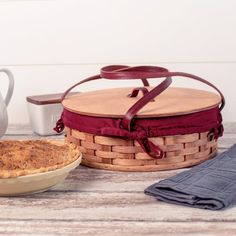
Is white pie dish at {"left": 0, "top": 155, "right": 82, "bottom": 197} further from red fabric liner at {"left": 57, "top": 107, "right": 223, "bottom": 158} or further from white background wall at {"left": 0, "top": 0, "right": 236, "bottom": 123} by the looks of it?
white background wall at {"left": 0, "top": 0, "right": 236, "bottom": 123}

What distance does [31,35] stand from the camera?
1517mm

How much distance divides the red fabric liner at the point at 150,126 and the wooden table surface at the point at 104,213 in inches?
3.0

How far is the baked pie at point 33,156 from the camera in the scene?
2.79 ft

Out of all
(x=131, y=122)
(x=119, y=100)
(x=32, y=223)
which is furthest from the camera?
(x=119, y=100)

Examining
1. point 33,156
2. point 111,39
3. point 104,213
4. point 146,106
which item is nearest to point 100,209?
point 104,213

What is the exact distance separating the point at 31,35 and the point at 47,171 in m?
0.75

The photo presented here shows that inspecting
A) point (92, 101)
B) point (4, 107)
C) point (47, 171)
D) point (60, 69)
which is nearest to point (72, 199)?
point (47, 171)

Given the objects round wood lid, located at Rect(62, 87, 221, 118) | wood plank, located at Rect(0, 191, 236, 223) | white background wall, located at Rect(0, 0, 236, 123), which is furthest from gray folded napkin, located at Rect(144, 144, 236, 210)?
white background wall, located at Rect(0, 0, 236, 123)

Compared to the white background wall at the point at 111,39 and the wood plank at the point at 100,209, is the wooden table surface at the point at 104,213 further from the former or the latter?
the white background wall at the point at 111,39

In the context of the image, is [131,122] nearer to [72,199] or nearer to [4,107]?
[72,199]

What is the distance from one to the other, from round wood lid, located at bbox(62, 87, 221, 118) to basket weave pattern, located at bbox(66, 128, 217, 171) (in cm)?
5

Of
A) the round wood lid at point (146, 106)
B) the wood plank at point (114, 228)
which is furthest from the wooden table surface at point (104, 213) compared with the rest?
the round wood lid at point (146, 106)

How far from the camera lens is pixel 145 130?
3.21 ft

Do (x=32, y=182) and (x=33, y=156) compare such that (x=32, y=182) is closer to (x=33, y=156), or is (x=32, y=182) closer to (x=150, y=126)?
(x=33, y=156)
